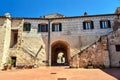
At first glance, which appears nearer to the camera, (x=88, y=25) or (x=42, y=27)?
(x=88, y=25)

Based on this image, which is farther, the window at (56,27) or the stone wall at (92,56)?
the window at (56,27)

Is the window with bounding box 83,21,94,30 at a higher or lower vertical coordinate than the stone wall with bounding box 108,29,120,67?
higher

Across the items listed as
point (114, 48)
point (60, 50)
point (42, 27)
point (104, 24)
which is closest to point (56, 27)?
point (42, 27)

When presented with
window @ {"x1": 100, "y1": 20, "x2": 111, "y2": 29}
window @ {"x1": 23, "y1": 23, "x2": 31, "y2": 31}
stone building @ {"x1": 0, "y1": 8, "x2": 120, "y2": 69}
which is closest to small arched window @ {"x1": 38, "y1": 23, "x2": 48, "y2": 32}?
stone building @ {"x1": 0, "y1": 8, "x2": 120, "y2": 69}

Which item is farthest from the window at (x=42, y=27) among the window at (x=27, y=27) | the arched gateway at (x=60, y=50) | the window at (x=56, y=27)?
the arched gateway at (x=60, y=50)

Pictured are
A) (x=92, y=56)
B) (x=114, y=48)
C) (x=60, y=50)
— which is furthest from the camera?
(x=60, y=50)

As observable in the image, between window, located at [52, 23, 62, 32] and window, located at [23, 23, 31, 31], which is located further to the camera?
window, located at [52, 23, 62, 32]

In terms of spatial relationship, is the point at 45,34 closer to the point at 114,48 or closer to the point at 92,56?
the point at 92,56

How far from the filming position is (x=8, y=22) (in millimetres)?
22484

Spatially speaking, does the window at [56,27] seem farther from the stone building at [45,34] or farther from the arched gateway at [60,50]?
the arched gateway at [60,50]

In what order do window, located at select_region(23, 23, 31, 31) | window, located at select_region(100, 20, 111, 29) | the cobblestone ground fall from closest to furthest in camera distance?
the cobblestone ground → window, located at select_region(100, 20, 111, 29) → window, located at select_region(23, 23, 31, 31)

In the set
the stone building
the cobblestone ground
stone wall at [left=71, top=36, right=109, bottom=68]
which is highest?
the stone building

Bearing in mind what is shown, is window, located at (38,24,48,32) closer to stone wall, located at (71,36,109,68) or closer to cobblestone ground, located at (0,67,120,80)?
stone wall, located at (71,36,109,68)

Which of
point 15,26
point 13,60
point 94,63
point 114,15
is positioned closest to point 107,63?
point 94,63
